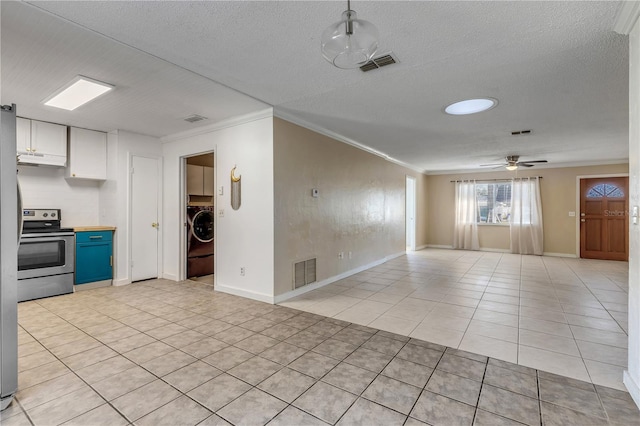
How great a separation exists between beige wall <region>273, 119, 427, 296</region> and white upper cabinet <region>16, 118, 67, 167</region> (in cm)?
331

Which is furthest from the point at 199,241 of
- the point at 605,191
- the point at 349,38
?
the point at 605,191

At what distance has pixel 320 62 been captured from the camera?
255 cm

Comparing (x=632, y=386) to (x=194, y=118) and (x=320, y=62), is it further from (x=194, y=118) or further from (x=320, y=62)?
(x=194, y=118)

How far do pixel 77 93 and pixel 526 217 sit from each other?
32.0 ft

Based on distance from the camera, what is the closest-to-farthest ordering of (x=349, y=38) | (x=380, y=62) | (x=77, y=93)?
(x=349, y=38), (x=380, y=62), (x=77, y=93)

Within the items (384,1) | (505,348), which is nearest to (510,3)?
(384,1)

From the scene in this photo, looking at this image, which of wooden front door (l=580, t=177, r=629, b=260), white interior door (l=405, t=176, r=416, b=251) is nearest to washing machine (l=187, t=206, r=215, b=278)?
white interior door (l=405, t=176, r=416, b=251)

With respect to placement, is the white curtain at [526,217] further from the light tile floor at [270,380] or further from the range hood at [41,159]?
the range hood at [41,159]

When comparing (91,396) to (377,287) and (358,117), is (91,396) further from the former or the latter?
(358,117)

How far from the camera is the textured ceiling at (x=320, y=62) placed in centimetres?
191

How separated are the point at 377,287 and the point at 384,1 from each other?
3.70 metres

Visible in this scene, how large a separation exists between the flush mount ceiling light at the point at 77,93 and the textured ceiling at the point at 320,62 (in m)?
0.10

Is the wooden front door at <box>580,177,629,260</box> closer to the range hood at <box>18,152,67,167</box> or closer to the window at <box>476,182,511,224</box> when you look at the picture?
the window at <box>476,182,511,224</box>

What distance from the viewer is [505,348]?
100 inches
